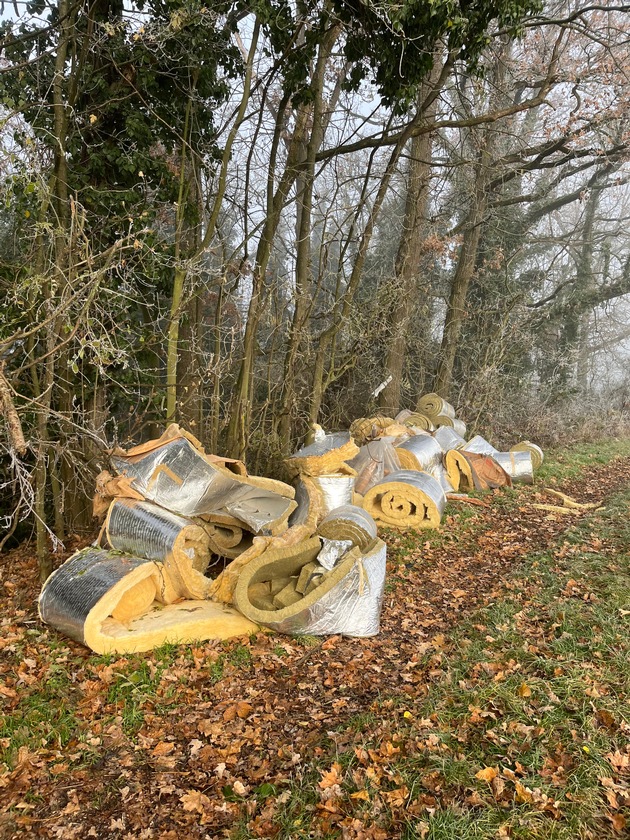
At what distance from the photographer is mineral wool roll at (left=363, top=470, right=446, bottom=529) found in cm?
758

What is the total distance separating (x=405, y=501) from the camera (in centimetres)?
770

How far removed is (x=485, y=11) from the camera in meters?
6.22

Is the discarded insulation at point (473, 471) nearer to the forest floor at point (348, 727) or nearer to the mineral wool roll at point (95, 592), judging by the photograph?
the forest floor at point (348, 727)

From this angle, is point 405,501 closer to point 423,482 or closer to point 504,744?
point 423,482

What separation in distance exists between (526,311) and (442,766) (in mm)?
14504

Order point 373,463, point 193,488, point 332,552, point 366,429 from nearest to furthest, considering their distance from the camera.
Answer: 1. point 332,552
2. point 193,488
3. point 373,463
4. point 366,429

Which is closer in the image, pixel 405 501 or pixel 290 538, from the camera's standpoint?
pixel 290 538

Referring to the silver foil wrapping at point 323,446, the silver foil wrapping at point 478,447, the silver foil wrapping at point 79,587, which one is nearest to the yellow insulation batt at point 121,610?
the silver foil wrapping at point 79,587

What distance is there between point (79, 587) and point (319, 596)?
2025 millimetres

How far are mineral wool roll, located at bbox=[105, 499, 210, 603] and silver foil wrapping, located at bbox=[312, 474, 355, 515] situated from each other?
1.55 metres

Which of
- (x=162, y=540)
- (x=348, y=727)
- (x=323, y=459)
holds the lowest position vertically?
(x=348, y=727)

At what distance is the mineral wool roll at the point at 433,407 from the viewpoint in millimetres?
12750

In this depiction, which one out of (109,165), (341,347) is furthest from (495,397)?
(109,165)

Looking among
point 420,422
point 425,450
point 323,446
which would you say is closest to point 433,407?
point 420,422
